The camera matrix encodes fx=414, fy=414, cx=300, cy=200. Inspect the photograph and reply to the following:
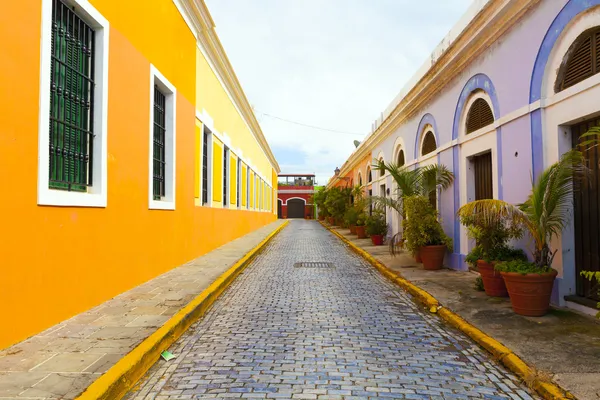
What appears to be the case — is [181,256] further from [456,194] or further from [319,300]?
[456,194]

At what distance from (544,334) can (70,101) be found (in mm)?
5619

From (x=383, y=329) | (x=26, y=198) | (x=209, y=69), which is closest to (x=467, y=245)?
(x=383, y=329)

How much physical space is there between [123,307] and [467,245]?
6034 mm

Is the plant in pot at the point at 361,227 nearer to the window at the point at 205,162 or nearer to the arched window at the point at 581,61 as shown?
the window at the point at 205,162

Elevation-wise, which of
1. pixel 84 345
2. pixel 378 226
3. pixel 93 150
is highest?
pixel 93 150

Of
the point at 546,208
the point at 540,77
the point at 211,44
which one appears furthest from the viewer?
the point at 211,44

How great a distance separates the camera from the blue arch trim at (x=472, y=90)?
664 cm

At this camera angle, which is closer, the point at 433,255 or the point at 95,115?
the point at 95,115

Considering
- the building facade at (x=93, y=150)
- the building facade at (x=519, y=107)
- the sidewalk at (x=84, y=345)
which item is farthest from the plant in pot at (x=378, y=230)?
the sidewalk at (x=84, y=345)

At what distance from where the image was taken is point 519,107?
590cm

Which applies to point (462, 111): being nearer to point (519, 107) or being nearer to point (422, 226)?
point (519, 107)

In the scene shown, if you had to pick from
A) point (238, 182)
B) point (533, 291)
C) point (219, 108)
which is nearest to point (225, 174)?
point (219, 108)

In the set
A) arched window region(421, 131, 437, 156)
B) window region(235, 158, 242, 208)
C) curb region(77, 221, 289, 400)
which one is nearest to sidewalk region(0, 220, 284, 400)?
curb region(77, 221, 289, 400)

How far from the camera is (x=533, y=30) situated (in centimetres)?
559
